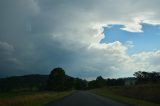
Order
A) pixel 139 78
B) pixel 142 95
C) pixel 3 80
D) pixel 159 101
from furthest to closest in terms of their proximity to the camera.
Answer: pixel 3 80 → pixel 139 78 → pixel 142 95 → pixel 159 101

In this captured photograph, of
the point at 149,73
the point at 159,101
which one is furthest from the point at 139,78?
the point at 159,101

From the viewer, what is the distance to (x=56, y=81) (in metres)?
145

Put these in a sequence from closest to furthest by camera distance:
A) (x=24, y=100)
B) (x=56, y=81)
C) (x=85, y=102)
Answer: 1. (x=85, y=102)
2. (x=24, y=100)
3. (x=56, y=81)

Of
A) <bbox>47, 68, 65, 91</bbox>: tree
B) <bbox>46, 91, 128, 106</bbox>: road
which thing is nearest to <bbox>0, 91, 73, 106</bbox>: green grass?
<bbox>46, 91, 128, 106</bbox>: road

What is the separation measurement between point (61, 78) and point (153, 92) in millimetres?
102051

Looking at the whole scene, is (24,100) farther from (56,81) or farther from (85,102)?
(56,81)

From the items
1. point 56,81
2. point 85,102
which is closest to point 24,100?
point 85,102

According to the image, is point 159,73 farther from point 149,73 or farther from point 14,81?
point 14,81

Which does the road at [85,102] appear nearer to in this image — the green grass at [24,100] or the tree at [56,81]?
the green grass at [24,100]

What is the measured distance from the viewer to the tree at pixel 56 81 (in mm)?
144375

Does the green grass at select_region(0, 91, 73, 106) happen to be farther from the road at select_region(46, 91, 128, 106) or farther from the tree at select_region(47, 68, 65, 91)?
the tree at select_region(47, 68, 65, 91)

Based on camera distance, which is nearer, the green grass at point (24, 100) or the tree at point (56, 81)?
the green grass at point (24, 100)

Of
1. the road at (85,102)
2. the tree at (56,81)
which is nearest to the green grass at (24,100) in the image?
the road at (85,102)

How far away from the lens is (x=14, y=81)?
200 meters
